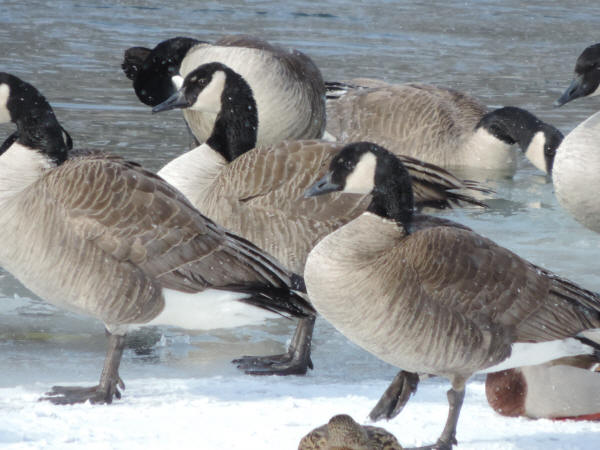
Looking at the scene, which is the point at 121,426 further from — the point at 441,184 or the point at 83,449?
the point at 441,184

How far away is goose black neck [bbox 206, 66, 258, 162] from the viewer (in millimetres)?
6090

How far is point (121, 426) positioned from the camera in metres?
3.94

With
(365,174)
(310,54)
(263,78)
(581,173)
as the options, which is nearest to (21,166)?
(365,174)

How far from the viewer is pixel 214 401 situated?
436cm

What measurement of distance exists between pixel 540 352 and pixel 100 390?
73.5 inches

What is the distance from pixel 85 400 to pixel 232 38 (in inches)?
185

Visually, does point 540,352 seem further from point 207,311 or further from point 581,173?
point 581,173

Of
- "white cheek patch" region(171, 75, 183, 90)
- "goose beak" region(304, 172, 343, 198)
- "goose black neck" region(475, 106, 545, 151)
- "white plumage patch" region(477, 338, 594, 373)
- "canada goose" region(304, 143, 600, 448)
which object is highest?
"goose beak" region(304, 172, 343, 198)

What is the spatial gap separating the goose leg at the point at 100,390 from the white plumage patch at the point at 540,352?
158cm

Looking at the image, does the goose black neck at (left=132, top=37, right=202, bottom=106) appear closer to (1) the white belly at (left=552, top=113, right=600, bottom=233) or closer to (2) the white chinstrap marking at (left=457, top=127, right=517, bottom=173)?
(2) the white chinstrap marking at (left=457, top=127, right=517, bottom=173)

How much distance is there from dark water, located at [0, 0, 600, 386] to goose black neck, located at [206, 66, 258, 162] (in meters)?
1.14

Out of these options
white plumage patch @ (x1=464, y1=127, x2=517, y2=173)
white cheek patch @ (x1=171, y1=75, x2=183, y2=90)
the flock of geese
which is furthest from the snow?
white plumage patch @ (x1=464, y1=127, x2=517, y2=173)

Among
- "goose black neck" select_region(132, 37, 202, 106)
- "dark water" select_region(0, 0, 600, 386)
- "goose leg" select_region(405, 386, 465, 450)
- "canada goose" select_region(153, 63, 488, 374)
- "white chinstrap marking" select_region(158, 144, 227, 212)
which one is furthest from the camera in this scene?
"goose black neck" select_region(132, 37, 202, 106)

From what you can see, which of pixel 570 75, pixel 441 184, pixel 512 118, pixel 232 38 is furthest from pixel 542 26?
pixel 441 184
